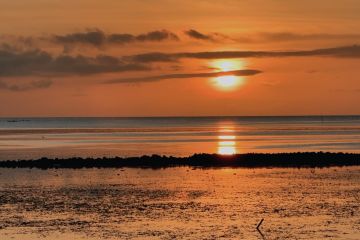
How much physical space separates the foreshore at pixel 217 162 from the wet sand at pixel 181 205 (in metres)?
7.20

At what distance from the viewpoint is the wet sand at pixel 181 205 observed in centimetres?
2975

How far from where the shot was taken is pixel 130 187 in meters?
46.5

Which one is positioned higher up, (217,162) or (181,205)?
(217,162)

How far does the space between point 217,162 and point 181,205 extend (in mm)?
28477

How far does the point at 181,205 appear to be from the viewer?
37281 mm

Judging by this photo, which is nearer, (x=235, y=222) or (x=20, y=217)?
(x=235, y=222)

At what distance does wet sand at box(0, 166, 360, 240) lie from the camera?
29.8 meters

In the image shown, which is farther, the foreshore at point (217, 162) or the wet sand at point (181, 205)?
the foreshore at point (217, 162)

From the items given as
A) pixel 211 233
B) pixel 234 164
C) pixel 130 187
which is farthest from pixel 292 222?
pixel 234 164

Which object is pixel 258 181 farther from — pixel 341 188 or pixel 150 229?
pixel 150 229

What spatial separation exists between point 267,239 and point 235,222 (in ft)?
12.8

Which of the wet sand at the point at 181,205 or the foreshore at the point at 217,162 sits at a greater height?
the foreshore at the point at 217,162

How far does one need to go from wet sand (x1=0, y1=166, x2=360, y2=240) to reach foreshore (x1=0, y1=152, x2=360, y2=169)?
7.20 m

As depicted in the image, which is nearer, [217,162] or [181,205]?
[181,205]
